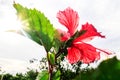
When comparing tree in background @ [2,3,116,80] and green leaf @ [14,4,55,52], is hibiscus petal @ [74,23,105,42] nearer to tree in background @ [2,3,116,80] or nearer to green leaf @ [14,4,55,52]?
tree in background @ [2,3,116,80]

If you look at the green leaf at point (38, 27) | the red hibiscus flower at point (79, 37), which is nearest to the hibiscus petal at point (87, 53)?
the red hibiscus flower at point (79, 37)

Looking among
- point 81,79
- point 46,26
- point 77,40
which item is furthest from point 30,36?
point 81,79

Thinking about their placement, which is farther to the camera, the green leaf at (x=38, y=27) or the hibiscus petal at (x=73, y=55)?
the hibiscus petal at (x=73, y=55)

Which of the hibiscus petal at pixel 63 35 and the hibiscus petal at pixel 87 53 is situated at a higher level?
the hibiscus petal at pixel 63 35

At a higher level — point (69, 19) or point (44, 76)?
point (69, 19)

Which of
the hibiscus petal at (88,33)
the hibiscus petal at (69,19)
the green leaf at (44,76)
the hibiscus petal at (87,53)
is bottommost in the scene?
the green leaf at (44,76)

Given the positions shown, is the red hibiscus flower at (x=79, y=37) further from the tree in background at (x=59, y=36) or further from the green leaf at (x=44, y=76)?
the green leaf at (x=44, y=76)

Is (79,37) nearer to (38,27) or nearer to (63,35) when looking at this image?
(63,35)

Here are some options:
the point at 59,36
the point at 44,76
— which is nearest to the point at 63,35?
the point at 59,36
